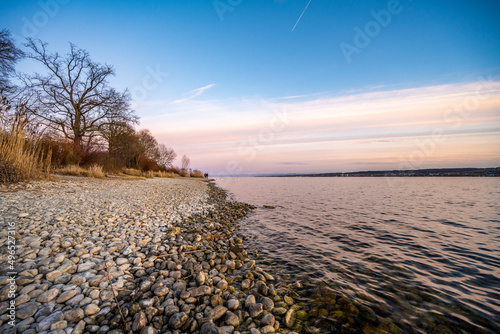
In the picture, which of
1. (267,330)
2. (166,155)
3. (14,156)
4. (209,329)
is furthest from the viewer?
(166,155)

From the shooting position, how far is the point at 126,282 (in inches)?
121

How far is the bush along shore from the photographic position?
90.6 inches

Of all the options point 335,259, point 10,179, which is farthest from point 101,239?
point 10,179

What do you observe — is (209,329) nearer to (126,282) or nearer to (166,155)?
(126,282)

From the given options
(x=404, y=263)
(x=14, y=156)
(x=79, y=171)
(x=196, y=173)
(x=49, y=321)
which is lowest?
(x=404, y=263)

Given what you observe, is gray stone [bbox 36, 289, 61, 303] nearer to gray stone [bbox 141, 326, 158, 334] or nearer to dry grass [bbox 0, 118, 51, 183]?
gray stone [bbox 141, 326, 158, 334]

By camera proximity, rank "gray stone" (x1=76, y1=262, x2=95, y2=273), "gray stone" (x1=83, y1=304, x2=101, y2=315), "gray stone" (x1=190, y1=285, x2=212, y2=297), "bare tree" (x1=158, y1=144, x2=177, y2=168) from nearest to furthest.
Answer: "gray stone" (x1=83, y1=304, x2=101, y2=315)
"gray stone" (x1=190, y1=285, x2=212, y2=297)
"gray stone" (x1=76, y1=262, x2=95, y2=273)
"bare tree" (x1=158, y1=144, x2=177, y2=168)

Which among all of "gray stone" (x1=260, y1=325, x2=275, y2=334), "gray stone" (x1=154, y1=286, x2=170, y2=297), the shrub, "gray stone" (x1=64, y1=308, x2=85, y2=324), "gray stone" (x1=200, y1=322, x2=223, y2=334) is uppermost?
the shrub

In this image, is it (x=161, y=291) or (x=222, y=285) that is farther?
(x=222, y=285)

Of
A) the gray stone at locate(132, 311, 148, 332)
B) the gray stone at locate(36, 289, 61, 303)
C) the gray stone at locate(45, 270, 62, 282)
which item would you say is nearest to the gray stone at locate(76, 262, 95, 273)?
the gray stone at locate(45, 270, 62, 282)

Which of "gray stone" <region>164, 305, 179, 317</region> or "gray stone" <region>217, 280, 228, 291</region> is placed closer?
"gray stone" <region>164, 305, 179, 317</region>

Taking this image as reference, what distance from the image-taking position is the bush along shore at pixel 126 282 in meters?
2.30

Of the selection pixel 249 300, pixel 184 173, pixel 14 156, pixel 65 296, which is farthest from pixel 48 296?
pixel 184 173

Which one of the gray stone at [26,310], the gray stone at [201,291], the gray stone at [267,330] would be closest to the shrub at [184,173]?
the gray stone at [201,291]
